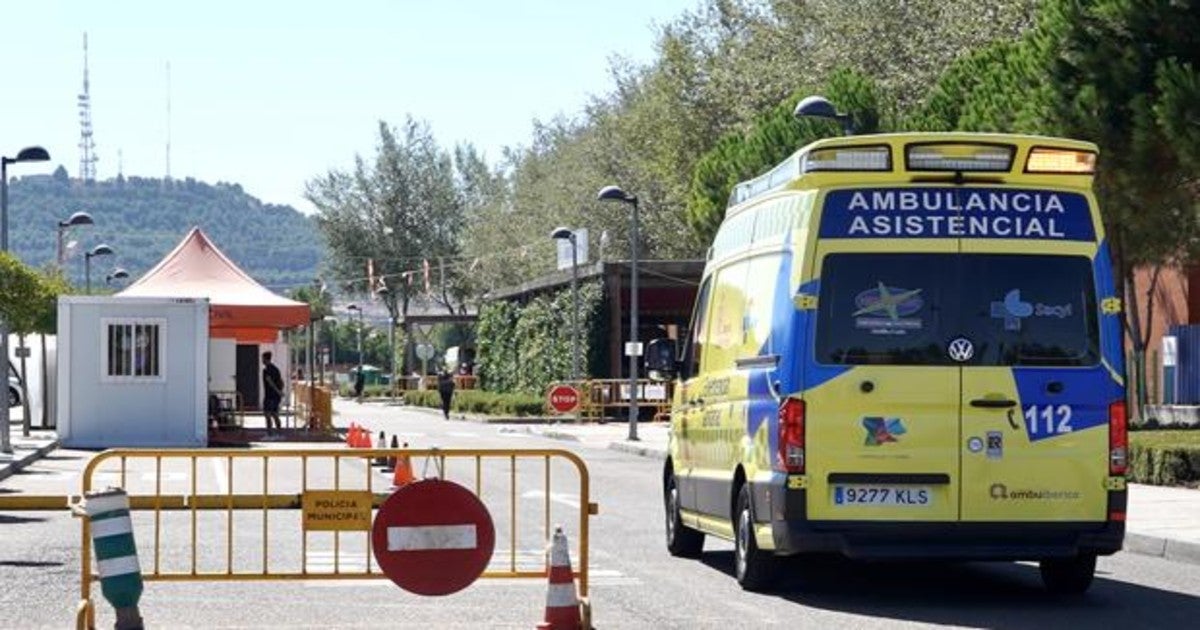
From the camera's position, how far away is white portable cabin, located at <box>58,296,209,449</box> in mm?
42906

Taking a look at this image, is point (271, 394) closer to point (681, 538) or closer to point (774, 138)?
point (774, 138)

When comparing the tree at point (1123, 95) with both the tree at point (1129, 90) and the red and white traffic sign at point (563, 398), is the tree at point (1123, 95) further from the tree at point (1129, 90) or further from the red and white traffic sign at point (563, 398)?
the red and white traffic sign at point (563, 398)

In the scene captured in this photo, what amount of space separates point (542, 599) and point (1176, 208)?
72.7 feet

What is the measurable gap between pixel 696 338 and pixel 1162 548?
4.25 metres

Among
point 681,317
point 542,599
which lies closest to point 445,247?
point 681,317

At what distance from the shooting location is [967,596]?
15406 mm

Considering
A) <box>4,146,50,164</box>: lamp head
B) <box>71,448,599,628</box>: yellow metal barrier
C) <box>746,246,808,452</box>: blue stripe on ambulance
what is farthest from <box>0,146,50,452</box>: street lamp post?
<box>746,246,808,452</box>: blue stripe on ambulance

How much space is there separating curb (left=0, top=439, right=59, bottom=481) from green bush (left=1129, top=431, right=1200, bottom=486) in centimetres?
1427

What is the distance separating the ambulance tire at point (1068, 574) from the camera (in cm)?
1522

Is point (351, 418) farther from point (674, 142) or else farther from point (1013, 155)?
point (1013, 155)

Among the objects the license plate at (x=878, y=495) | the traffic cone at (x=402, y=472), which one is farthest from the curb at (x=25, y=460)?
the license plate at (x=878, y=495)

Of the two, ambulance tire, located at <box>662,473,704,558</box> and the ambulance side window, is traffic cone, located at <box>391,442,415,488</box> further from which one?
the ambulance side window

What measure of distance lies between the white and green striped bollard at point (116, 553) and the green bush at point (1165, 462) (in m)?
17.3

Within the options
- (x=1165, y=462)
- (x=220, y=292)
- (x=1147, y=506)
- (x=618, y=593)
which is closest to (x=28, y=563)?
(x=618, y=593)
